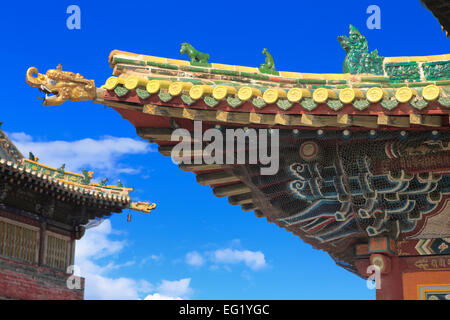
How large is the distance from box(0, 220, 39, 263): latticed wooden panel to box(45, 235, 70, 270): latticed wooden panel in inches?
27.4

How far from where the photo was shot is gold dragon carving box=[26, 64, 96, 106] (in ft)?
23.2

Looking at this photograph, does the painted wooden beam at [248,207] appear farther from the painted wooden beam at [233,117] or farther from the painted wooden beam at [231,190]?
the painted wooden beam at [233,117]

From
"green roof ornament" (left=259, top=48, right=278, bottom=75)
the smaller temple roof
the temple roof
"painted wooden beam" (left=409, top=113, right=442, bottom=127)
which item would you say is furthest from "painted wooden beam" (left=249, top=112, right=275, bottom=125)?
the smaller temple roof

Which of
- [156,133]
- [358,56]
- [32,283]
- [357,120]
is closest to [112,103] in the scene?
[156,133]

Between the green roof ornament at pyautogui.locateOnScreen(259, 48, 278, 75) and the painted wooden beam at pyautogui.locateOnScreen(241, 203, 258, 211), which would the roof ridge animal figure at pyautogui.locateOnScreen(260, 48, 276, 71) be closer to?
the green roof ornament at pyautogui.locateOnScreen(259, 48, 278, 75)

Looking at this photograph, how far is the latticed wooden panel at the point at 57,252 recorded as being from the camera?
2508 cm

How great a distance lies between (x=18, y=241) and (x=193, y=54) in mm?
17656

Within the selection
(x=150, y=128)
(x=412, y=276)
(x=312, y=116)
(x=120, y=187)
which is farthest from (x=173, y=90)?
→ (x=120, y=187)

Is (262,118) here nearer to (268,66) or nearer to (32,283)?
(268,66)

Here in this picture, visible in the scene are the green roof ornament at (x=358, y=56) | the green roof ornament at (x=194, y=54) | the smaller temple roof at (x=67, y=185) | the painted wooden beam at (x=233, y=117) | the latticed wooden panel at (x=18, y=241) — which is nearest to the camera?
the painted wooden beam at (x=233, y=117)

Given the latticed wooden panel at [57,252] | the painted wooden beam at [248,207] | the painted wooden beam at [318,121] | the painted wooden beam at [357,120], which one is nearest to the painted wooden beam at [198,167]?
the painted wooden beam at [248,207]

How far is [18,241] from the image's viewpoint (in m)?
23.8

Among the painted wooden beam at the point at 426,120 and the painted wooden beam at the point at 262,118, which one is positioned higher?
the painted wooden beam at the point at 262,118

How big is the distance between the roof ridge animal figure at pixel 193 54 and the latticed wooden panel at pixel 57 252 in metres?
18.5
